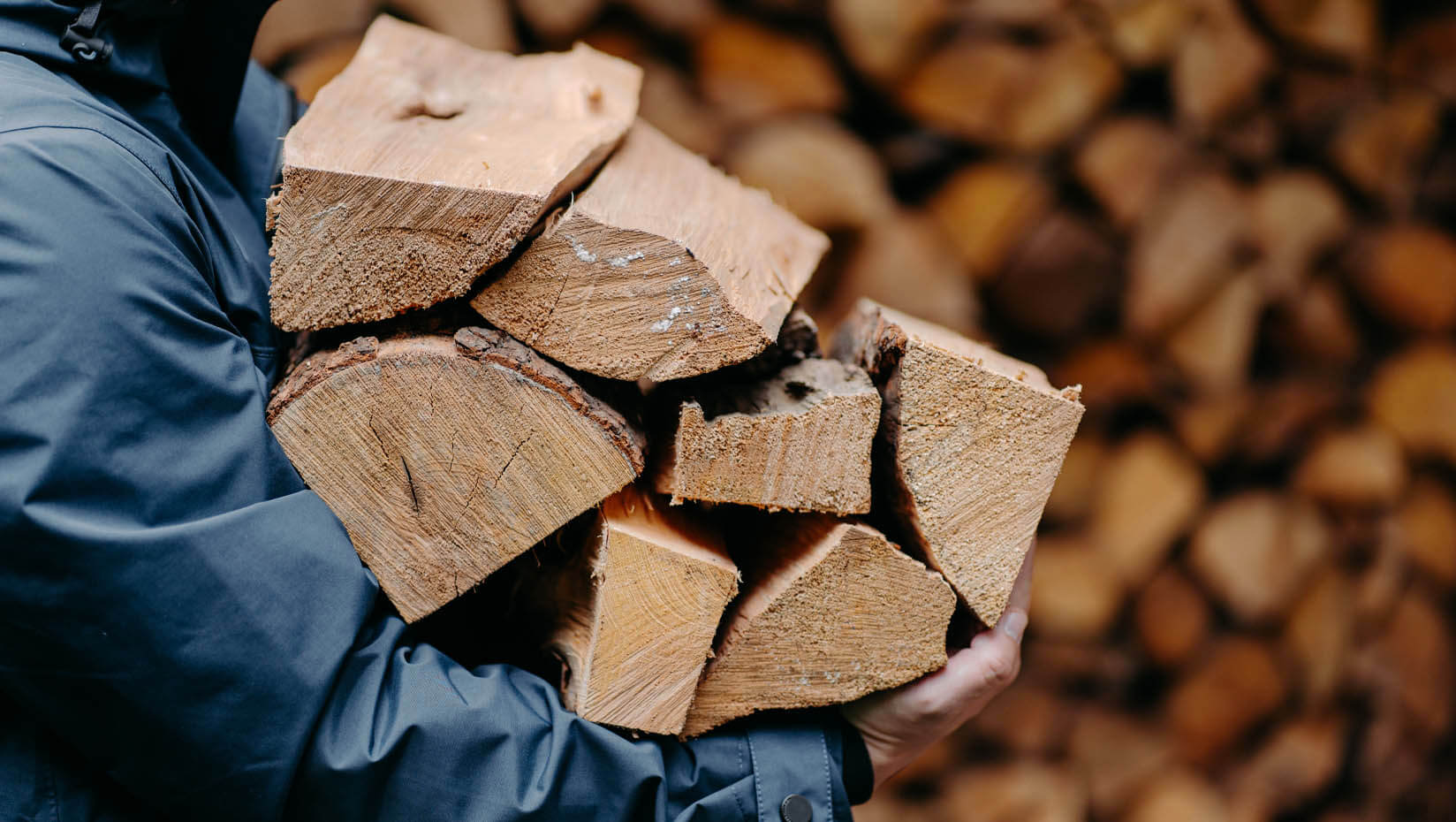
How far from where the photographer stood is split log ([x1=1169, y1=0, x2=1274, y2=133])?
5.09ft

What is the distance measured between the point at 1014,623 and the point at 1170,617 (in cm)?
94

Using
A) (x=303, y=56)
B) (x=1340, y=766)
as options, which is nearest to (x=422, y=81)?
(x=303, y=56)

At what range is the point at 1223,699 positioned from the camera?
1831 mm

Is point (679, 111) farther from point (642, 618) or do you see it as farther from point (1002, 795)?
point (1002, 795)

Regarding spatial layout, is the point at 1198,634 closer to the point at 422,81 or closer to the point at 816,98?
the point at 816,98

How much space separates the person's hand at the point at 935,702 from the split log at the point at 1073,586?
77cm

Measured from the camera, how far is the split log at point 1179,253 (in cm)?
158

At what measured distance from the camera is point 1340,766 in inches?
79.4

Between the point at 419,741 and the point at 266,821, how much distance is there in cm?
12

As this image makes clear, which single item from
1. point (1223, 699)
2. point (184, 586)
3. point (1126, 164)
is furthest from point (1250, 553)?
point (184, 586)

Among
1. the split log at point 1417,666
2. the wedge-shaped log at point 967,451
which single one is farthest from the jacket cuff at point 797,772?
the split log at point 1417,666

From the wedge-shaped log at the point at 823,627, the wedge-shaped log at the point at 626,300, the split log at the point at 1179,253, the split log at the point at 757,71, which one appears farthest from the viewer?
the split log at the point at 1179,253

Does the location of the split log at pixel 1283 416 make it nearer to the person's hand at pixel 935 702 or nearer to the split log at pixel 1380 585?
the split log at pixel 1380 585

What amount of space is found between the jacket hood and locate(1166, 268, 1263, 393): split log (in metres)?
1.49
